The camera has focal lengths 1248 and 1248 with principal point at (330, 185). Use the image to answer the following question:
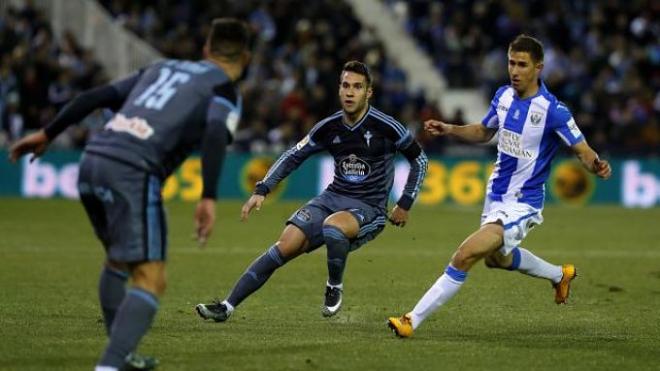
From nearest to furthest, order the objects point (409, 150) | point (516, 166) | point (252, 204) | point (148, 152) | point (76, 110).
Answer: point (148, 152) < point (76, 110) < point (516, 166) < point (252, 204) < point (409, 150)

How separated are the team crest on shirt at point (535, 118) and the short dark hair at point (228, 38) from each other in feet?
10.2

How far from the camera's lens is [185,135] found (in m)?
7.20

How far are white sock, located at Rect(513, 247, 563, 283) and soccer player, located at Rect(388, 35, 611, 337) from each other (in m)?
0.07

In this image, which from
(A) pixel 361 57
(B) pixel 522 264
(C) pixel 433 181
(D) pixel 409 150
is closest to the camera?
(B) pixel 522 264

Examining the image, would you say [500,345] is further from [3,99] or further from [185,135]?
[3,99]

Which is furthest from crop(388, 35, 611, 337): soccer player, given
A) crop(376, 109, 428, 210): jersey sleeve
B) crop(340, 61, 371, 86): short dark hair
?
crop(340, 61, 371, 86): short dark hair

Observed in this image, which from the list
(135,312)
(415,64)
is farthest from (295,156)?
(415,64)

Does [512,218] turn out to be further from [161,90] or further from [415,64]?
[415,64]

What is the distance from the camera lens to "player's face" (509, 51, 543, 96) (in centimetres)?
950

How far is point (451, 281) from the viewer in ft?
30.3

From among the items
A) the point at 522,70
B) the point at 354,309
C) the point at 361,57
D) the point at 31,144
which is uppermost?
the point at 522,70

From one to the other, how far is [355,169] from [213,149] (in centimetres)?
365

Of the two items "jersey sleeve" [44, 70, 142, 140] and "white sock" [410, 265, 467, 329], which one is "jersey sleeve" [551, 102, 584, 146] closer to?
"white sock" [410, 265, 467, 329]

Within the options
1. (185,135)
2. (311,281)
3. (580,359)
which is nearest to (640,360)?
(580,359)
